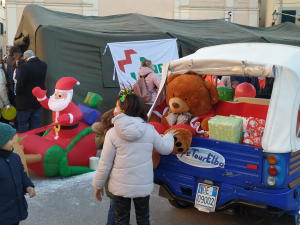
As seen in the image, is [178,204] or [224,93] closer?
[178,204]

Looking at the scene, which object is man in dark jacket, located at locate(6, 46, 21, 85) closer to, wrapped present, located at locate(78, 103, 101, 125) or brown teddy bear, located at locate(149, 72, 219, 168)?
wrapped present, located at locate(78, 103, 101, 125)

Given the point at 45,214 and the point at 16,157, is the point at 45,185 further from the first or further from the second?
the point at 16,157

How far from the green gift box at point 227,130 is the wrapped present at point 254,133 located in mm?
80

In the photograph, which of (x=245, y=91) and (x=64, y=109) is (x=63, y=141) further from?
(x=245, y=91)

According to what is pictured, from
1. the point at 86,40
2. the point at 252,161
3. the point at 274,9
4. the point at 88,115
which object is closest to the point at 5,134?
the point at 252,161

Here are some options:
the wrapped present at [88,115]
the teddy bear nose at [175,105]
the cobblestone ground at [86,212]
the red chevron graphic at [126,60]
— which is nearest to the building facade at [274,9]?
the red chevron graphic at [126,60]

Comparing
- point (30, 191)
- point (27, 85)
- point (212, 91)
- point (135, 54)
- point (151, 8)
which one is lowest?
point (30, 191)

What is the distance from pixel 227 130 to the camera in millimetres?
3344

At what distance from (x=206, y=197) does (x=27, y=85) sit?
4.58 metres

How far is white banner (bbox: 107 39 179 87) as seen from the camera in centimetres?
818

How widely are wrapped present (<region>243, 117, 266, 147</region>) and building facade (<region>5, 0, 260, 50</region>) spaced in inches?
816

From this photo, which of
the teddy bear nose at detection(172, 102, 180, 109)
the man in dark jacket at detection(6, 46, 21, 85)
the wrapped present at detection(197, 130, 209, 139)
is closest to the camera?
the wrapped present at detection(197, 130, 209, 139)

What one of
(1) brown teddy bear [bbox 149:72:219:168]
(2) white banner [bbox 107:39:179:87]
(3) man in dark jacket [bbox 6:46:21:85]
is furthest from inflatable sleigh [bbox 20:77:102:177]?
(3) man in dark jacket [bbox 6:46:21:85]

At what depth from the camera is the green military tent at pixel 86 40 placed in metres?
7.41
